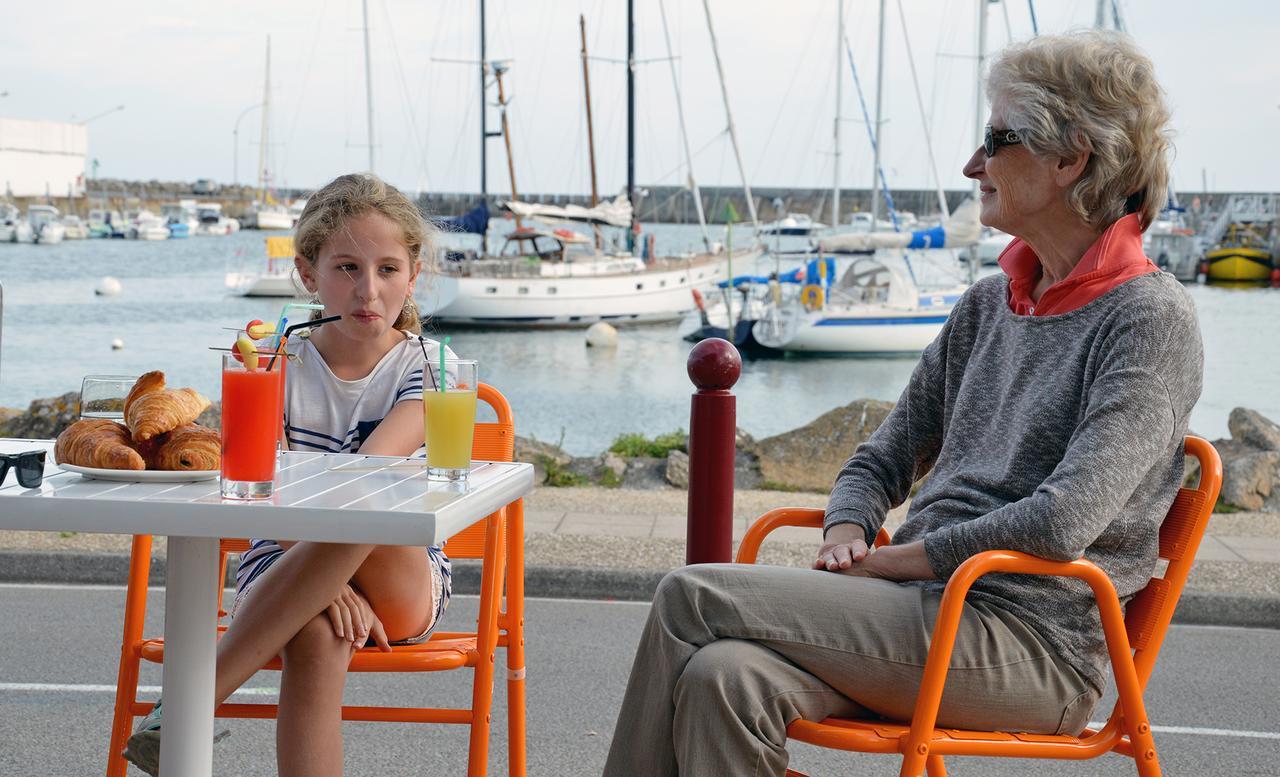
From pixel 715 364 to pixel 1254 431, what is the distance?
5.68 m

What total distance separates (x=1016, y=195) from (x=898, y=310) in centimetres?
2510

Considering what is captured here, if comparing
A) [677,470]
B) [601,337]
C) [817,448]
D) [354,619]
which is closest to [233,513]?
[354,619]

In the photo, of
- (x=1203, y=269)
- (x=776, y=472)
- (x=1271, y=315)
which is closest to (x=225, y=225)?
(x=1203, y=269)

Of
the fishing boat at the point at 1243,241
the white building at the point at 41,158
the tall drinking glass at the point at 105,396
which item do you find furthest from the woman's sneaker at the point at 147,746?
the white building at the point at 41,158

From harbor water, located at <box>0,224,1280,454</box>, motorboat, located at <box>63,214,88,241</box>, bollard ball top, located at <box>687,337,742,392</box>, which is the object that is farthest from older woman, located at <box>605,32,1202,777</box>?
motorboat, located at <box>63,214,88,241</box>

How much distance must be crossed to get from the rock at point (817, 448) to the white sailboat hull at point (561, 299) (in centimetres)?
2381

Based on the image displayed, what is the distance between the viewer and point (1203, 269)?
54344 millimetres

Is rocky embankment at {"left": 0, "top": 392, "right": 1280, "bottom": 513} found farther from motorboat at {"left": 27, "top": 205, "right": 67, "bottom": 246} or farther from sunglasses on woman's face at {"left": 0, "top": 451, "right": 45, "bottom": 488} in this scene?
motorboat at {"left": 27, "top": 205, "right": 67, "bottom": 246}

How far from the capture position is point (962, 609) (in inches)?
80.7

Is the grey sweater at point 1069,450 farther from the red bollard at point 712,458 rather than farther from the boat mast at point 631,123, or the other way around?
the boat mast at point 631,123

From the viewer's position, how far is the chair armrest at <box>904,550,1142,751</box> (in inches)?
75.5

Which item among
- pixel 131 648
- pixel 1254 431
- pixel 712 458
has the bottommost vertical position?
pixel 1254 431

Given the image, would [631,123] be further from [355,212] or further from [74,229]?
[74,229]

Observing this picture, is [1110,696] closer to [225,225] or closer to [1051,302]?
[1051,302]
